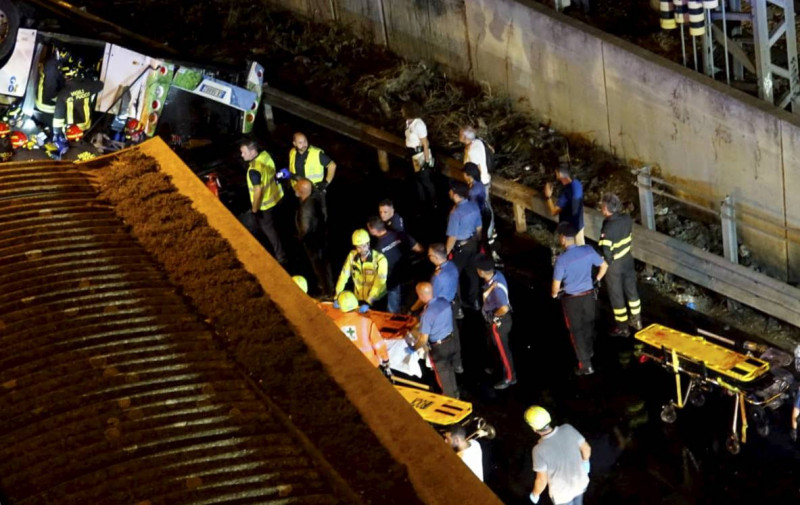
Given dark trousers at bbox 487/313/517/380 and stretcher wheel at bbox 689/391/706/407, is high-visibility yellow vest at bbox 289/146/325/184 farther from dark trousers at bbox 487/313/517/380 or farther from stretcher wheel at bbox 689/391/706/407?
stretcher wheel at bbox 689/391/706/407

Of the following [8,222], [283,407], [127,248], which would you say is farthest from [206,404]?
[8,222]

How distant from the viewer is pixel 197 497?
21.5 ft

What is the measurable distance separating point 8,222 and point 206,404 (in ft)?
9.84

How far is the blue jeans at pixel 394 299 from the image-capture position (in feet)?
42.8

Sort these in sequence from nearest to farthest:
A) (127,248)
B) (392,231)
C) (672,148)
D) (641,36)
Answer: (127,248) → (392,231) → (672,148) → (641,36)

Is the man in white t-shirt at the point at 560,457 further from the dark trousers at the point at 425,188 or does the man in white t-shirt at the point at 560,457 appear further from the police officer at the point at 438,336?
the dark trousers at the point at 425,188

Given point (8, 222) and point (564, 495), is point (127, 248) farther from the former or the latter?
point (564, 495)

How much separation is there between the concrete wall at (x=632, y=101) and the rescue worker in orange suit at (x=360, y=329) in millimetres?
4702

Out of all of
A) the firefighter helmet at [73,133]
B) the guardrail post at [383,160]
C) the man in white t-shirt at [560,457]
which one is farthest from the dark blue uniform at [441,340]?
the firefighter helmet at [73,133]

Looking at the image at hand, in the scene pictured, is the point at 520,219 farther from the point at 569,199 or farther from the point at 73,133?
the point at 73,133

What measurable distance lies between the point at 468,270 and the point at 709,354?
3539mm

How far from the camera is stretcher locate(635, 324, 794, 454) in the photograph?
1009cm

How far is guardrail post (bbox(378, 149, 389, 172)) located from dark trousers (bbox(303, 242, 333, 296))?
2479 millimetres

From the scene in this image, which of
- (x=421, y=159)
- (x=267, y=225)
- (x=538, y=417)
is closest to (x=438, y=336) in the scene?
(x=538, y=417)
